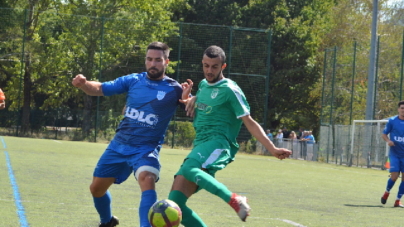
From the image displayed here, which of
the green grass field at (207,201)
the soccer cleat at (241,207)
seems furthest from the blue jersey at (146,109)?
the soccer cleat at (241,207)

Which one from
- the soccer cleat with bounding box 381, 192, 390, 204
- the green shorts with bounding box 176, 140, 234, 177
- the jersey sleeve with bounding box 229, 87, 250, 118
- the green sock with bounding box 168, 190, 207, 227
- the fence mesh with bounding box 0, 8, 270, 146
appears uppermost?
the fence mesh with bounding box 0, 8, 270, 146

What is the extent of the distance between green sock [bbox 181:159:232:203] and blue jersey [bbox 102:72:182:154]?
67 centimetres

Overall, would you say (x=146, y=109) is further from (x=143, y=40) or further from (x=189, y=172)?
(x=143, y=40)

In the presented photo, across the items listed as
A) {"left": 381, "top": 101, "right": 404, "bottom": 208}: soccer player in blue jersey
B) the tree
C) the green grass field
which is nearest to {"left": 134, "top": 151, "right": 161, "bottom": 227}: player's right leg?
the green grass field

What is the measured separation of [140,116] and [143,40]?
31.6 m

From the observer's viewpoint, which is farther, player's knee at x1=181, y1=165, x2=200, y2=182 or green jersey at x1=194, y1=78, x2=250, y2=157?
green jersey at x1=194, y1=78, x2=250, y2=157

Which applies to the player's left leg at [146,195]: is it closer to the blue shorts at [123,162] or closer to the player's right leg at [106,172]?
the blue shorts at [123,162]

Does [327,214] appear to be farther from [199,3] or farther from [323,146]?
[199,3]

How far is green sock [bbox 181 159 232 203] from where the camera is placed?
208 inches

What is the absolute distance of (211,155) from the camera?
5.91m

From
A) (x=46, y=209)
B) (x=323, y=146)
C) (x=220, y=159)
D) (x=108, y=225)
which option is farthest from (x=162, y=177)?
(x=323, y=146)

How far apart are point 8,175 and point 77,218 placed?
5.05 meters

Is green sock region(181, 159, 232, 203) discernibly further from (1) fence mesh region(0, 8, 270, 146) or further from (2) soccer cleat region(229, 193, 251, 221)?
(1) fence mesh region(0, 8, 270, 146)

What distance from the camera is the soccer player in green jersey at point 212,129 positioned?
19.0ft
